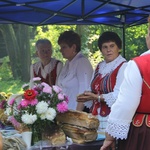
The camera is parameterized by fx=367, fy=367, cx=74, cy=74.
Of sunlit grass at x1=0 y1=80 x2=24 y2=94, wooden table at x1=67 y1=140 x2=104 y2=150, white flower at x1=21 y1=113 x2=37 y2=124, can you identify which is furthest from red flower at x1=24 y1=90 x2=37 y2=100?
sunlit grass at x1=0 y1=80 x2=24 y2=94

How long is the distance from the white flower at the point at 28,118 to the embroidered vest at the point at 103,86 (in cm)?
67

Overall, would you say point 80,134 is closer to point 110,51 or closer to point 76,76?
point 110,51

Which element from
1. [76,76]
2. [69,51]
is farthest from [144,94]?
[69,51]

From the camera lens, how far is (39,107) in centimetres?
212

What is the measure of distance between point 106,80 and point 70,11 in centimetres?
203

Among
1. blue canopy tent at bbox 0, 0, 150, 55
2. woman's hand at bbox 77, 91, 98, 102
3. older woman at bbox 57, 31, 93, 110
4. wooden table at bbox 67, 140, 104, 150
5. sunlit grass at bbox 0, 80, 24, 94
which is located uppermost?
blue canopy tent at bbox 0, 0, 150, 55

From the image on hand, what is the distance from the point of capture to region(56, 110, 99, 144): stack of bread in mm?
2170

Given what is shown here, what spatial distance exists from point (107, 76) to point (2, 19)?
2586 mm

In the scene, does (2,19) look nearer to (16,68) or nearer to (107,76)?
(107,76)

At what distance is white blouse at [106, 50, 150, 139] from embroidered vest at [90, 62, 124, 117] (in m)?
0.70

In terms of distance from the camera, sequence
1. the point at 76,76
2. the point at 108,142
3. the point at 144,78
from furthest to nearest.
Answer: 1. the point at 76,76
2. the point at 108,142
3. the point at 144,78

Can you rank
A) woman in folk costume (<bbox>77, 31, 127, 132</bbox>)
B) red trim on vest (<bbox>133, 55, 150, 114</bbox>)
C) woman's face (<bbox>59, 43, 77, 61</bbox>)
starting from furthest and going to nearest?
woman's face (<bbox>59, 43, 77, 61</bbox>) < woman in folk costume (<bbox>77, 31, 127, 132</bbox>) < red trim on vest (<bbox>133, 55, 150, 114</bbox>)

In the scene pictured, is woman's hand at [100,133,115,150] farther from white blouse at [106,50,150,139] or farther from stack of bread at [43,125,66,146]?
stack of bread at [43,125,66,146]

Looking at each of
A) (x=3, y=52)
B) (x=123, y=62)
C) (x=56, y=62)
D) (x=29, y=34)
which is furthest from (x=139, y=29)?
(x=123, y=62)
